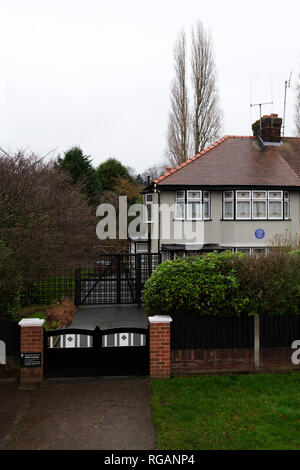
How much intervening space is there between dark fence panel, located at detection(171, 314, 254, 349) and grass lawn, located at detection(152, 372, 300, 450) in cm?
61

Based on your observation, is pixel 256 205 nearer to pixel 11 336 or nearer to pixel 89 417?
pixel 11 336

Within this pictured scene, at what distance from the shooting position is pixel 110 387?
6.93 metres

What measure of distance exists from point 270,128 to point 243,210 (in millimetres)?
5739

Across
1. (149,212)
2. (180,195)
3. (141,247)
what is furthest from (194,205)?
(141,247)

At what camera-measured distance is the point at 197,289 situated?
24.1ft

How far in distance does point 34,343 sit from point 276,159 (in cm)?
1588

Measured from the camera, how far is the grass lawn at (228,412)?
4984 mm

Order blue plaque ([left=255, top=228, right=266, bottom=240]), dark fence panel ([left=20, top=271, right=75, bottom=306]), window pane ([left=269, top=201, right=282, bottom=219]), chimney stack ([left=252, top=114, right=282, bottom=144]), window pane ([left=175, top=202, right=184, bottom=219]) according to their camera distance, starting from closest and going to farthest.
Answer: dark fence panel ([left=20, top=271, right=75, bottom=306])
blue plaque ([left=255, top=228, right=266, bottom=240])
window pane ([left=175, top=202, right=184, bottom=219])
window pane ([left=269, top=201, right=282, bottom=219])
chimney stack ([left=252, top=114, right=282, bottom=144])

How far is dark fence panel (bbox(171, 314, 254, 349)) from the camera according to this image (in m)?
7.37

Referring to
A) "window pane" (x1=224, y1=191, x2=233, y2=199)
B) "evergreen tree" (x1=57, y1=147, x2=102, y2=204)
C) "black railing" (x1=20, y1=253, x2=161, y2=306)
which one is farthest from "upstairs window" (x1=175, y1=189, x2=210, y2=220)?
"evergreen tree" (x1=57, y1=147, x2=102, y2=204)

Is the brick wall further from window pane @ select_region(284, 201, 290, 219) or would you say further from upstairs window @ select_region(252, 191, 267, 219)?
window pane @ select_region(284, 201, 290, 219)

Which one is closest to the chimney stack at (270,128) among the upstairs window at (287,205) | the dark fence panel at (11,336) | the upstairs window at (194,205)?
the upstairs window at (287,205)

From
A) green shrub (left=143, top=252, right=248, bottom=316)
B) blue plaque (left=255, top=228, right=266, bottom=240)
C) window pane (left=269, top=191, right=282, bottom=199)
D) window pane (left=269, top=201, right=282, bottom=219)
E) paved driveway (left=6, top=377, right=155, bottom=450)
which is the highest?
window pane (left=269, top=191, right=282, bottom=199)

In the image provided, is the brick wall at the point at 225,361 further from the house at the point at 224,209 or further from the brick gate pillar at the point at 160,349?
the house at the point at 224,209
